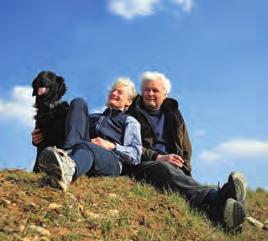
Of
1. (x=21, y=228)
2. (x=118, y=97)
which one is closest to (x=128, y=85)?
(x=118, y=97)

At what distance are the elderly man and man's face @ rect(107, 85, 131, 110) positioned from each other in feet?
1.16

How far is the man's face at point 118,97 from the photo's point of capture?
836cm

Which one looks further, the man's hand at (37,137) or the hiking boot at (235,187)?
the man's hand at (37,137)

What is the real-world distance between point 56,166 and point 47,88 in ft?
9.35

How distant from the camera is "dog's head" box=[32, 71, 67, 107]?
8.61 metres

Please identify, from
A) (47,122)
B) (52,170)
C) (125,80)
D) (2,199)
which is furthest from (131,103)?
(2,199)

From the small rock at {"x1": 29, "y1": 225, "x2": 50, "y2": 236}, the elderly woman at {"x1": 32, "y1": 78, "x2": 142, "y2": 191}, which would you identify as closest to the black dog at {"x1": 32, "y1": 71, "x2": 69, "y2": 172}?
the elderly woman at {"x1": 32, "y1": 78, "x2": 142, "y2": 191}

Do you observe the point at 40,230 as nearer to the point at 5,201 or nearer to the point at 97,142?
the point at 5,201

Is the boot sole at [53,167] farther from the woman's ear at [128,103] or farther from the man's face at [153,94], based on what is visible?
the man's face at [153,94]

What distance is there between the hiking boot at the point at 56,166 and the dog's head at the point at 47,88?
2.52 metres

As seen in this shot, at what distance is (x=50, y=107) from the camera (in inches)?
337

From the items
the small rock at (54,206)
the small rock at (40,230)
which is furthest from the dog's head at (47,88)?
the small rock at (40,230)

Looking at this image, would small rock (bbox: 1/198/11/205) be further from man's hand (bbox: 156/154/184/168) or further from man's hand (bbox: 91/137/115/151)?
man's hand (bbox: 156/154/184/168)

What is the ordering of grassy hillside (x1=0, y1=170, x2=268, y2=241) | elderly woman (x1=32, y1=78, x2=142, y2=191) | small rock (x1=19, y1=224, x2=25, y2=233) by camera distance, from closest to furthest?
small rock (x1=19, y1=224, x2=25, y2=233)
grassy hillside (x1=0, y1=170, x2=268, y2=241)
elderly woman (x1=32, y1=78, x2=142, y2=191)
